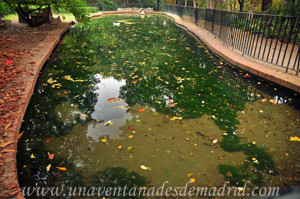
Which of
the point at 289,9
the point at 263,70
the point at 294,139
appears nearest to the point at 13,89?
the point at 294,139

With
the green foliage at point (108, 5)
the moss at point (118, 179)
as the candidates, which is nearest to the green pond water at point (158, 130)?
the moss at point (118, 179)

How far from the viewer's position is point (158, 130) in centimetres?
394

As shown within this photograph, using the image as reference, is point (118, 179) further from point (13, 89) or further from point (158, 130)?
point (13, 89)

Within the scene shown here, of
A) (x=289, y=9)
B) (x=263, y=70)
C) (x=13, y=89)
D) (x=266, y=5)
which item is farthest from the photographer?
(x=266, y=5)

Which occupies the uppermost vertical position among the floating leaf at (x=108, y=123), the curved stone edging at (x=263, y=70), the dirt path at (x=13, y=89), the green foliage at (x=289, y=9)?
the green foliage at (x=289, y=9)

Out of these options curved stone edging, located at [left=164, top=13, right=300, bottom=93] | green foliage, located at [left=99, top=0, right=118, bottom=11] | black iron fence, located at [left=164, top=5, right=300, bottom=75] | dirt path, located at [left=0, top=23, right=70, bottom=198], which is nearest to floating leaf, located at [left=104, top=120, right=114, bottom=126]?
dirt path, located at [left=0, top=23, right=70, bottom=198]

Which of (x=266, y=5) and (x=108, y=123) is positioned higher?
(x=266, y=5)

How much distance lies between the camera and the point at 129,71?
7102mm

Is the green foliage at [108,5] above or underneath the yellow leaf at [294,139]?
above

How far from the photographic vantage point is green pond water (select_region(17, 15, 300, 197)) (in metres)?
2.97

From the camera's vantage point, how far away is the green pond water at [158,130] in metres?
2.97

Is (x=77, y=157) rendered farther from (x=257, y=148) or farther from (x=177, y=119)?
(x=257, y=148)

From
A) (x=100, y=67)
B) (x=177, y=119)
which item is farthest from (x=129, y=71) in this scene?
(x=177, y=119)

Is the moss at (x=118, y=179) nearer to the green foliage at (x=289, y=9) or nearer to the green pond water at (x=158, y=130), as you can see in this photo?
the green pond water at (x=158, y=130)
